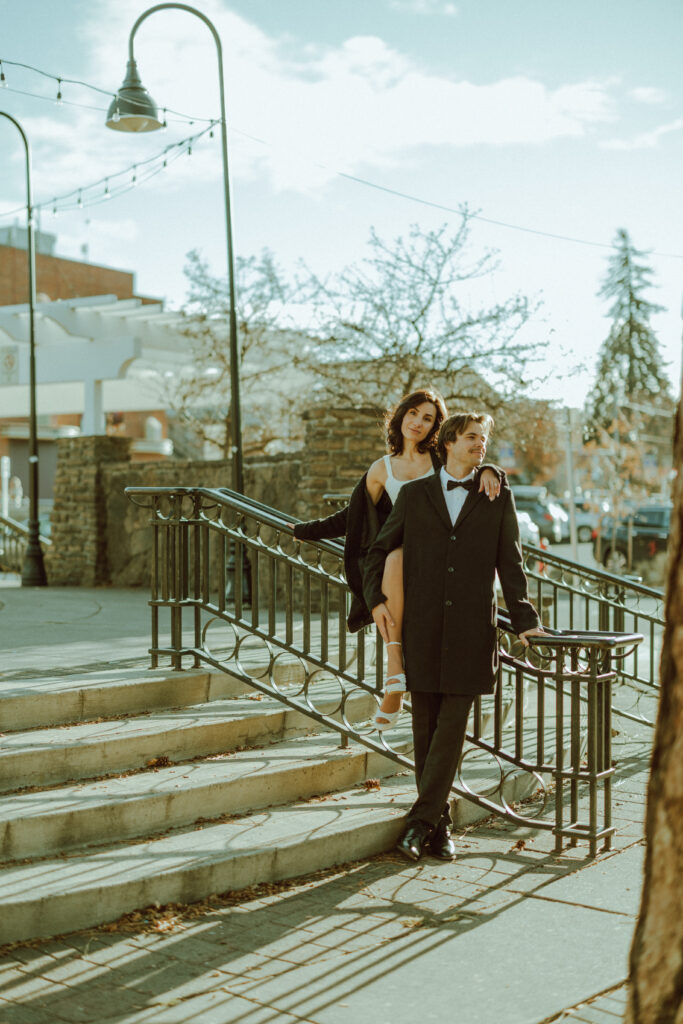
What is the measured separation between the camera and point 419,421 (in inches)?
207

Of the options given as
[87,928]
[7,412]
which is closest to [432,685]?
[87,928]

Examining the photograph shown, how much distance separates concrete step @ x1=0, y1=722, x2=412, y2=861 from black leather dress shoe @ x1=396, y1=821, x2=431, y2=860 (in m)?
0.79

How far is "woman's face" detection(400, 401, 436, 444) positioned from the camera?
527cm

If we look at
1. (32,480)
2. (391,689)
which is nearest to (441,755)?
(391,689)

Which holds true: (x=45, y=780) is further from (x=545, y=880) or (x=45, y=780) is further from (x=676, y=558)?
(x=676, y=558)

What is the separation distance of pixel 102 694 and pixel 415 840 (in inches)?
74.5

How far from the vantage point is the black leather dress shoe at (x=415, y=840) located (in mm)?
4805

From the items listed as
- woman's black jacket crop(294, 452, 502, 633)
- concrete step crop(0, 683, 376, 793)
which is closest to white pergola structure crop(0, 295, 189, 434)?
concrete step crop(0, 683, 376, 793)

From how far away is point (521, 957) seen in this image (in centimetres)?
375

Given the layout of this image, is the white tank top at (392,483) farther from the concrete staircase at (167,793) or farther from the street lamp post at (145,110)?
the street lamp post at (145,110)

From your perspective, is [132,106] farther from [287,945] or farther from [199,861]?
[287,945]

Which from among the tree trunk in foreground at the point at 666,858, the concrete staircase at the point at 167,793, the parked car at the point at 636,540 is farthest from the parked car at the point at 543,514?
the tree trunk in foreground at the point at 666,858

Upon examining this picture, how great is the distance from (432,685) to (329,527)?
1160 mm

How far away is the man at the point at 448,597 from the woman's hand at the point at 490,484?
0.03 meters
